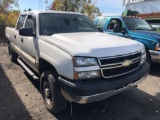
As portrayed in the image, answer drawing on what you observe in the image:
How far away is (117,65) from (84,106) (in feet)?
4.17

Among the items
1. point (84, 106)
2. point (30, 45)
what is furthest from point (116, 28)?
point (84, 106)

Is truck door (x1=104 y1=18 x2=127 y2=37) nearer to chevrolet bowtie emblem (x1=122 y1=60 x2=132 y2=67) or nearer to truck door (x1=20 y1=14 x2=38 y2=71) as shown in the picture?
truck door (x1=20 y1=14 x2=38 y2=71)

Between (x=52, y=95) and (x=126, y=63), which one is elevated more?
(x=126, y=63)

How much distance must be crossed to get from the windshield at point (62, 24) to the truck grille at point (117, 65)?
1519mm

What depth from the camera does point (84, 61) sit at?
292 centimetres

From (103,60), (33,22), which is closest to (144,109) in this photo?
(103,60)

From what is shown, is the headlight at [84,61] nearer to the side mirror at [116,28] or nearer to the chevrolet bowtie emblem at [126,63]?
the chevrolet bowtie emblem at [126,63]

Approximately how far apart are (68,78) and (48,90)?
834mm

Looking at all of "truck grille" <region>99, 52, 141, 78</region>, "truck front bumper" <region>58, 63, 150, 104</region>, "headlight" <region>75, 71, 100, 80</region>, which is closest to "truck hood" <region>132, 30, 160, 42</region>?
"truck grille" <region>99, 52, 141, 78</region>

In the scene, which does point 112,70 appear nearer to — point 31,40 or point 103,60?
point 103,60

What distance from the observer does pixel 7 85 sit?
504 centimetres

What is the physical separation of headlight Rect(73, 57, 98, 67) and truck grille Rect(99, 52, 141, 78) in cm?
11

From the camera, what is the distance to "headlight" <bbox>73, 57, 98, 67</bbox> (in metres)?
2.89

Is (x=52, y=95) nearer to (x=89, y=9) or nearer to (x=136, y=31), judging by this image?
(x=136, y=31)
